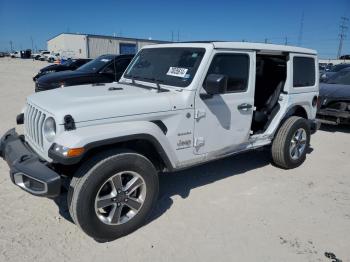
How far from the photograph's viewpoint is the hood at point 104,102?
2.93 m

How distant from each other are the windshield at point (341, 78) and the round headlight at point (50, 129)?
342 inches

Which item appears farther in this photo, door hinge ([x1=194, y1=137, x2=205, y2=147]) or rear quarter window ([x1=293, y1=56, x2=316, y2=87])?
rear quarter window ([x1=293, y1=56, x2=316, y2=87])

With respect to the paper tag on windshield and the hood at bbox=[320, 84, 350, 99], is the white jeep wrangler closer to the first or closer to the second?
the paper tag on windshield

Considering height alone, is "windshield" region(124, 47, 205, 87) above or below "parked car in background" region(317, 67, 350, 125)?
above

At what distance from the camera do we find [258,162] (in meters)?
5.56

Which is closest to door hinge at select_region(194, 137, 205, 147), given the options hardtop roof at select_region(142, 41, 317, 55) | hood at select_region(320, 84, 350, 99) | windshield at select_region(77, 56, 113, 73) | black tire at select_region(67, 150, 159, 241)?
black tire at select_region(67, 150, 159, 241)

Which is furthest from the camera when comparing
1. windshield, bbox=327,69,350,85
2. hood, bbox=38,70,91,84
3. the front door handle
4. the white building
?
the white building

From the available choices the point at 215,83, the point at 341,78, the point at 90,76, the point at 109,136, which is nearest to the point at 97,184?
the point at 109,136

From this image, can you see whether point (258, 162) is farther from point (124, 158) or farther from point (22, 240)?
point (22, 240)

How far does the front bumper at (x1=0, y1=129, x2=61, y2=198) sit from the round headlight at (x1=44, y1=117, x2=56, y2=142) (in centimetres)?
27

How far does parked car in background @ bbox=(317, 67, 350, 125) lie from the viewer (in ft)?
25.5

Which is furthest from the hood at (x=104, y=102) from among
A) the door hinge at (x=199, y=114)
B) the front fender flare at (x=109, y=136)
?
the door hinge at (x=199, y=114)

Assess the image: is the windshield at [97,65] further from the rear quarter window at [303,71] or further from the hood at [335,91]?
the hood at [335,91]

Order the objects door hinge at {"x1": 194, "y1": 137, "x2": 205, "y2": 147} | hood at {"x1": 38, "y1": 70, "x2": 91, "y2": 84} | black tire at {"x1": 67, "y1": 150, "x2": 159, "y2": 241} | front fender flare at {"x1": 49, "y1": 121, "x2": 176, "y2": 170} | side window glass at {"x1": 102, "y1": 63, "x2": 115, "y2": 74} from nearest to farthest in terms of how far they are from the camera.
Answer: front fender flare at {"x1": 49, "y1": 121, "x2": 176, "y2": 170} → black tire at {"x1": 67, "y1": 150, "x2": 159, "y2": 241} → door hinge at {"x1": 194, "y1": 137, "x2": 205, "y2": 147} → hood at {"x1": 38, "y1": 70, "x2": 91, "y2": 84} → side window glass at {"x1": 102, "y1": 63, "x2": 115, "y2": 74}
